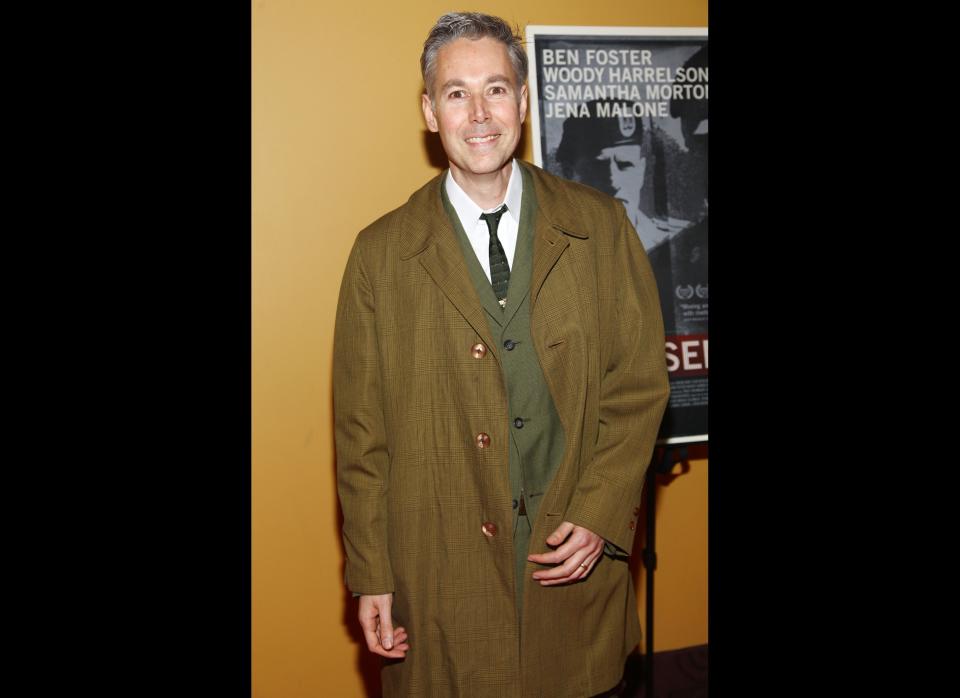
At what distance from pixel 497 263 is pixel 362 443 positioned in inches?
17.8

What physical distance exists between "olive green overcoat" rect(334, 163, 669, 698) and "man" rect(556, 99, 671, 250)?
918 mm

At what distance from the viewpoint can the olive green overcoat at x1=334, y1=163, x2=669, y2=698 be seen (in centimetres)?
151

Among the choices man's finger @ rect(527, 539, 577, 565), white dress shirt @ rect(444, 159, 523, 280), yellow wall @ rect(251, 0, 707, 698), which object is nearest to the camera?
man's finger @ rect(527, 539, 577, 565)

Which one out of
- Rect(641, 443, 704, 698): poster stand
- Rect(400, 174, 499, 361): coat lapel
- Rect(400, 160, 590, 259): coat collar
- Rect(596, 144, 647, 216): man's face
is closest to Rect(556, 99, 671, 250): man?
Rect(596, 144, 647, 216): man's face

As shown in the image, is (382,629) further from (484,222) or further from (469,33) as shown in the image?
(469,33)

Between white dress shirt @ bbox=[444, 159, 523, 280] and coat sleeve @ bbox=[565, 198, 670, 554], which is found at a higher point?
white dress shirt @ bbox=[444, 159, 523, 280]

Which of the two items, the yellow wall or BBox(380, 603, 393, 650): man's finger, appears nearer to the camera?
BBox(380, 603, 393, 650): man's finger

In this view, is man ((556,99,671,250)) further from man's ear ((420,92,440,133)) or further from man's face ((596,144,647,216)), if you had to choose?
man's ear ((420,92,440,133))

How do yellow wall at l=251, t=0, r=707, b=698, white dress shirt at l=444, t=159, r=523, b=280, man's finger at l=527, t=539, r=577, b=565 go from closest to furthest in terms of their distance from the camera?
man's finger at l=527, t=539, r=577, b=565, white dress shirt at l=444, t=159, r=523, b=280, yellow wall at l=251, t=0, r=707, b=698

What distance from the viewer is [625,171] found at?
8.25 feet

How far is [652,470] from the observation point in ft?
7.93

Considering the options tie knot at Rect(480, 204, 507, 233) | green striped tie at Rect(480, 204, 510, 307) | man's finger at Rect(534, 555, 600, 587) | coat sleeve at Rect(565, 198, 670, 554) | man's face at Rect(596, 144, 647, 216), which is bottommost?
man's finger at Rect(534, 555, 600, 587)
